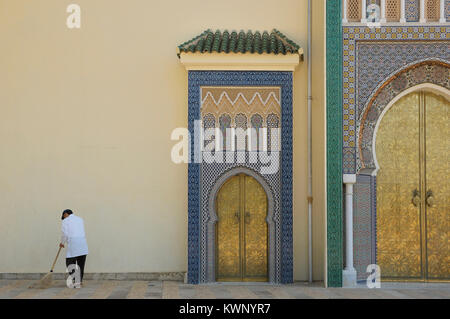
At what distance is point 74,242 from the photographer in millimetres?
8273

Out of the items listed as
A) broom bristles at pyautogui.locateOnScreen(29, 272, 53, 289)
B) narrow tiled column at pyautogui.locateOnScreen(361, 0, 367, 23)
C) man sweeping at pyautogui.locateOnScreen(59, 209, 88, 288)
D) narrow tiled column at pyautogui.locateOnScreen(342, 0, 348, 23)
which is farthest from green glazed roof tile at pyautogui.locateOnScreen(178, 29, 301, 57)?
broom bristles at pyautogui.locateOnScreen(29, 272, 53, 289)

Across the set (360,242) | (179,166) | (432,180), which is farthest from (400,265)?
(179,166)

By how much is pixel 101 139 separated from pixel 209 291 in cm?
249

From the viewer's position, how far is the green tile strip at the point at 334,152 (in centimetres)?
841

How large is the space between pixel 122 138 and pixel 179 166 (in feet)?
2.76

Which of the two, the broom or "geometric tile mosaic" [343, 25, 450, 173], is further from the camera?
"geometric tile mosaic" [343, 25, 450, 173]

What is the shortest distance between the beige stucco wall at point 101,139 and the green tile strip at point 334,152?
493mm

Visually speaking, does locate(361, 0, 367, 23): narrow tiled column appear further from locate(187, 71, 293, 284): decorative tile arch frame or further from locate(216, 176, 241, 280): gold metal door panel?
locate(216, 176, 241, 280): gold metal door panel

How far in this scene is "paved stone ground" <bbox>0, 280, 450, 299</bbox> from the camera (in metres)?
7.79

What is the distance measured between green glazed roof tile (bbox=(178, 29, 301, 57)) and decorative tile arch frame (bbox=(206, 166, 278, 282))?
1.53m

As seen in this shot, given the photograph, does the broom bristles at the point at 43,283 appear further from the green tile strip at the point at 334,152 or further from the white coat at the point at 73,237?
the green tile strip at the point at 334,152

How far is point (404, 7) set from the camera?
28.1ft

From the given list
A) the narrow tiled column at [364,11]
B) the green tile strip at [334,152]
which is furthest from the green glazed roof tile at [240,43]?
the narrow tiled column at [364,11]
